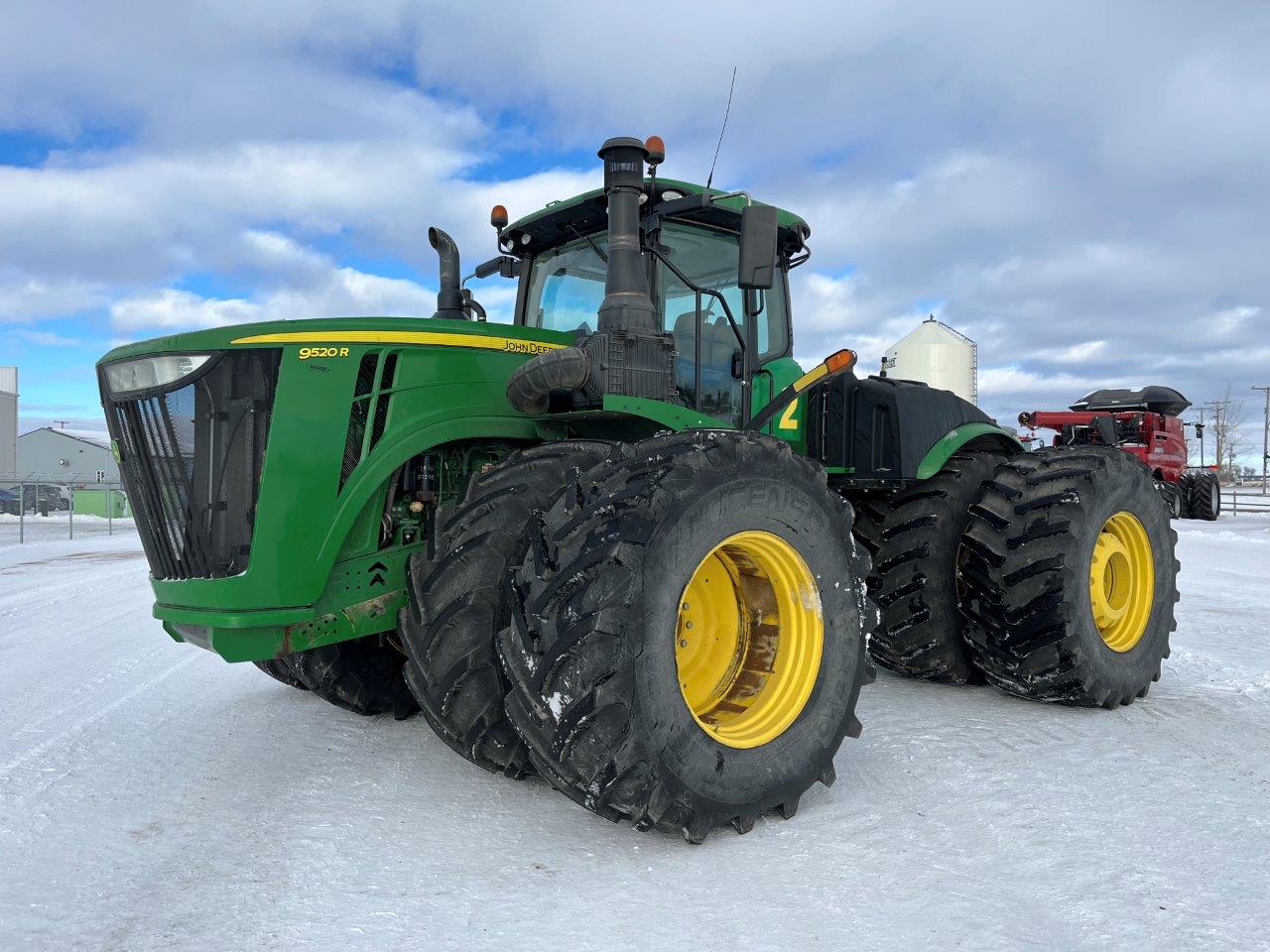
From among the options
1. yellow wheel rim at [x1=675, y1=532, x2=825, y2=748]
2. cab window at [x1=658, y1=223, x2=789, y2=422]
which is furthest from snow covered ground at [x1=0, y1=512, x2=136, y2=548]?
yellow wheel rim at [x1=675, y1=532, x2=825, y2=748]

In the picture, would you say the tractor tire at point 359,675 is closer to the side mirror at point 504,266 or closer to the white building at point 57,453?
the side mirror at point 504,266

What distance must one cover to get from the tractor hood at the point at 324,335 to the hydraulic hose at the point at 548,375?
0.26 metres

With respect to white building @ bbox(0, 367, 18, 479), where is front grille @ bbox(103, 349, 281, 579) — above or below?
below

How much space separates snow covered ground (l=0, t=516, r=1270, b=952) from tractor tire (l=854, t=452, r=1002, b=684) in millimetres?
389

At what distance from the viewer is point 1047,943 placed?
2.40 m

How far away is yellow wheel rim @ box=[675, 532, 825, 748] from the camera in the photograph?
11.2 feet

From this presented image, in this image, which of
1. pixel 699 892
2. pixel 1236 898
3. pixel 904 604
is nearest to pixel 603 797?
pixel 699 892

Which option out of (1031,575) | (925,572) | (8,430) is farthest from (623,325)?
(8,430)

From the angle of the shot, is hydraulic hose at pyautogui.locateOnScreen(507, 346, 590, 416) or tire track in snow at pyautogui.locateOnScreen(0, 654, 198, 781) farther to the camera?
tire track in snow at pyautogui.locateOnScreen(0, 654, 198, 781)

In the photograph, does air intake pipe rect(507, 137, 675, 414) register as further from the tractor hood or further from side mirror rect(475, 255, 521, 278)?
side mirror rect(475, 255, 521, 278)

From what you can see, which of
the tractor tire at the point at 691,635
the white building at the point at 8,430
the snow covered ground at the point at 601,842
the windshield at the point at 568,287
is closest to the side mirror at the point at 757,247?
the tractor tire at the point at 691,635

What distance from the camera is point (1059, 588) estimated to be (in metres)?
4.58

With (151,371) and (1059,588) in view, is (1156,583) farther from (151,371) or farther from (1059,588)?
(151,371)

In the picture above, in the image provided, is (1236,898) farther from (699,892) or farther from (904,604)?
(904,604)
